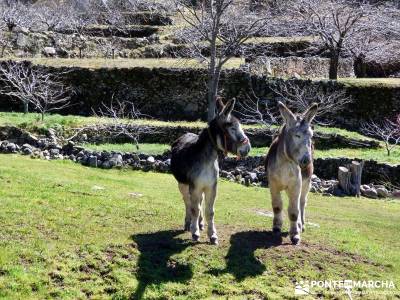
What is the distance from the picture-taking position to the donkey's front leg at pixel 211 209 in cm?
901

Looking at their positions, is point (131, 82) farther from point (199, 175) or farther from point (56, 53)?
point (199, 175)

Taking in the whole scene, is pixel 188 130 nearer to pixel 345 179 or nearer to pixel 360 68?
pixel 345 179

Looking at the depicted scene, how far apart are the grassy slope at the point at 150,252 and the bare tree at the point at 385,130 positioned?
40.0 ft

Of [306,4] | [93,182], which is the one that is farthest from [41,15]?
[93,182]

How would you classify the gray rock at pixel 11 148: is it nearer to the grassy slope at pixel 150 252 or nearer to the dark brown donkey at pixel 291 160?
the grassy slope at pixel 150 252

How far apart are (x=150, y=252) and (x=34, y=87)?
19.1m

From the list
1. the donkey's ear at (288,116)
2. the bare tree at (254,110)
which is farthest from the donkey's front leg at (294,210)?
the bare tree at (254,110)

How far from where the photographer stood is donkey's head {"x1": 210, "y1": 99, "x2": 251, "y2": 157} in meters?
8.47

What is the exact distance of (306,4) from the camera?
102 ft

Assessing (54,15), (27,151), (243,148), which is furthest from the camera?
(54,15)

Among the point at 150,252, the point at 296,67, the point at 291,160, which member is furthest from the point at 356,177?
the point at 296,67

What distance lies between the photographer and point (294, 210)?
9.40 m

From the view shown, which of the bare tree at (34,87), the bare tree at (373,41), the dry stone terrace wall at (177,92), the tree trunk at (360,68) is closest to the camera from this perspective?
the bare tree at (34,87)

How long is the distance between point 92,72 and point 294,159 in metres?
21.5
